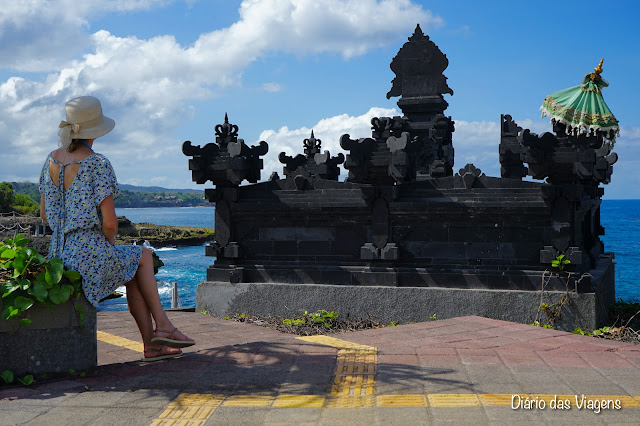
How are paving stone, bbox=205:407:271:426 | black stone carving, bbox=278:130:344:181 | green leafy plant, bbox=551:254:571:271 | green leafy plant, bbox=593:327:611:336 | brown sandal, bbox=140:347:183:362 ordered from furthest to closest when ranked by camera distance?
1. black stone carving, bbox=278:130:344:181
2. green leafy plant, bbox=551:254:571:271
3. green leafy plant, bbox=593:327:611:336
4. brown sandal, bbox=140:347:183:362
5. paving stone, bbox=205:407:271:426

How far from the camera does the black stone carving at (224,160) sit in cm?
1209

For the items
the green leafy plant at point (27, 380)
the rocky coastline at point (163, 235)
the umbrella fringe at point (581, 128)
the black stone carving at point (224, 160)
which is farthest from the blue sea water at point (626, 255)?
the rocky coastline at point (163, 235)

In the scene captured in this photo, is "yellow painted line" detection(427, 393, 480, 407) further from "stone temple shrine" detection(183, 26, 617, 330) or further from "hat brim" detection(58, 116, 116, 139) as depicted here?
"stone temple shrine" detection(183, 26, 617, 330)

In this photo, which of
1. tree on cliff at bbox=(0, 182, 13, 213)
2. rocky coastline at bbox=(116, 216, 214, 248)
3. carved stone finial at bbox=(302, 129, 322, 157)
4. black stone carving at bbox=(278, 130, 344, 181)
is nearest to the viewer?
black stone carving at bbox=(278, 130, 344, 181)

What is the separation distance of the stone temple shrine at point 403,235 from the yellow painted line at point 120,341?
3431 millimetres

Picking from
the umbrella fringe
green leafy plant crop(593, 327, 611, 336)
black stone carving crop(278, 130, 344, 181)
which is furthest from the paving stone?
the umbrella fringe

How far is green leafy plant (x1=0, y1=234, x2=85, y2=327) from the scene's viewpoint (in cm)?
595

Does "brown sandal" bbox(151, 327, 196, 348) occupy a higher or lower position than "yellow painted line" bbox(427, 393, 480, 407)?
higher

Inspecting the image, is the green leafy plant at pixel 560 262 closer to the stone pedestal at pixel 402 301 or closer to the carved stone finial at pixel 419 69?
the stone pedestal at pixel 402 301

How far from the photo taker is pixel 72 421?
5004 mm

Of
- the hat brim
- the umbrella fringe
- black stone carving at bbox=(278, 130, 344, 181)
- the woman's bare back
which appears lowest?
the woman's bare back

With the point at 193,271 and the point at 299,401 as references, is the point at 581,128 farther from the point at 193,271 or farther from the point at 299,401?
the point at 193,271

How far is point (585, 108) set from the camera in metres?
13.2

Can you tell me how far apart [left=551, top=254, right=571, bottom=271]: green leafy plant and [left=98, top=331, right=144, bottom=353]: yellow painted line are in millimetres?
6197
